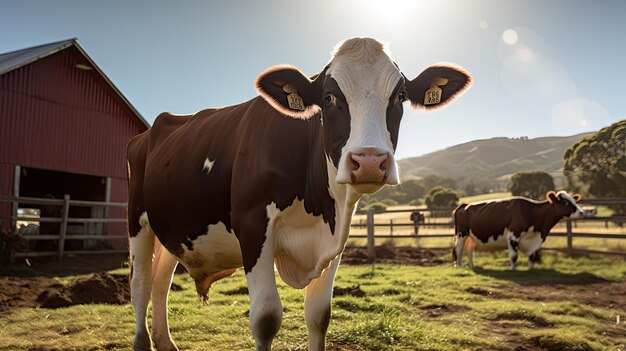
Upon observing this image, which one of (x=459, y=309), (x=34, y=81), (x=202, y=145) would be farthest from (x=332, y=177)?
(x=34, y=81)

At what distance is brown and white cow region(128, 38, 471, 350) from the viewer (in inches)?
111

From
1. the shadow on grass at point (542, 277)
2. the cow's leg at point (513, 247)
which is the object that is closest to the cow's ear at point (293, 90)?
the shadow on grass at point (542, 277)

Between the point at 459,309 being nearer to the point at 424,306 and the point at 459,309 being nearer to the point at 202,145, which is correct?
the point at 424,306

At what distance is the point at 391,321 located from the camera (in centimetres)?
545

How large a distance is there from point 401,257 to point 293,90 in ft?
48.3

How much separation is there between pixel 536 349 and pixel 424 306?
7.97 feet

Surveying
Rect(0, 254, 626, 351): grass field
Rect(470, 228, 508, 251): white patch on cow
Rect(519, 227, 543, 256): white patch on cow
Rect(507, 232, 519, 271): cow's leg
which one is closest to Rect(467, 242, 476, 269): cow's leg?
Rect(470, 228, 508, 251): white patch on cow

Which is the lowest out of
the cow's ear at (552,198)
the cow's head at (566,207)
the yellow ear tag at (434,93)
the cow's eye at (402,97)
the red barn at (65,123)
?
the cow's head at (566,207)

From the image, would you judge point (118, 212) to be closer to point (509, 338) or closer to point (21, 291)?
point (21, 291)

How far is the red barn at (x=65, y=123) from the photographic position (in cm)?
1441

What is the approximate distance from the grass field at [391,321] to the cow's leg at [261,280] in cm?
161

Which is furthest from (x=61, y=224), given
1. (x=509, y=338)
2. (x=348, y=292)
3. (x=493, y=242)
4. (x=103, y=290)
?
(x=509, y=338)

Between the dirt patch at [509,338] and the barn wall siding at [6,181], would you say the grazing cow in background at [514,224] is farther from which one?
the barn wall siding at [6,181]

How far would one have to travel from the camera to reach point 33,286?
8266mm
